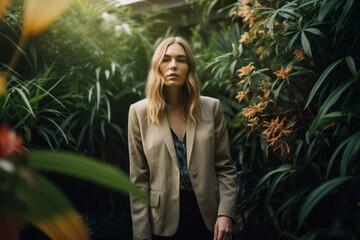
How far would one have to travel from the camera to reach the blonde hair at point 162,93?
1.68 metres

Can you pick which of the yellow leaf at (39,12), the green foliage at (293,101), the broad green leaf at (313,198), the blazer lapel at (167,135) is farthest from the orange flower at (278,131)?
the yellow leaf at (39,12)

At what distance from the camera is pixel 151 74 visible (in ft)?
5.84

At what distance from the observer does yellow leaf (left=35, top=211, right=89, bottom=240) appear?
2.28 ft

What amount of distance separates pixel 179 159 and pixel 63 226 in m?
0.95

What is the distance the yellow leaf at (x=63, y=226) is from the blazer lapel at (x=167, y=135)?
2.75ft

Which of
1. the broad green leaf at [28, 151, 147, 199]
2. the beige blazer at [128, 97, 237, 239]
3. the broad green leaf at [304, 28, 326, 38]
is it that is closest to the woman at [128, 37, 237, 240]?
the beige blazer at [128, 97, 237, 239]

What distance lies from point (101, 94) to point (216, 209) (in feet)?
4.13

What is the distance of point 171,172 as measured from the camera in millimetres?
1599

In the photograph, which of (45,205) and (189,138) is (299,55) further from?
(45,205)

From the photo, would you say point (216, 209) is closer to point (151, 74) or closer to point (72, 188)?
point (151, 74)

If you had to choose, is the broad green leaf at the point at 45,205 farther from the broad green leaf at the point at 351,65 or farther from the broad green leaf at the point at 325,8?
the broad green leaf at the point at 325,8

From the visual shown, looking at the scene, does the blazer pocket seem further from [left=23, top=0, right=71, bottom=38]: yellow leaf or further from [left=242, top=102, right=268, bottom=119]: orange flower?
[left=23, top=0, right=71, bottom=38]: yellow leaf

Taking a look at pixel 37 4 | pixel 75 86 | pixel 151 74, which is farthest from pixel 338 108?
pixel 75 86

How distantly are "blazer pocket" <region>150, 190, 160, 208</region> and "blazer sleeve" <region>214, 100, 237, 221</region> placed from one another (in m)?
0.28
